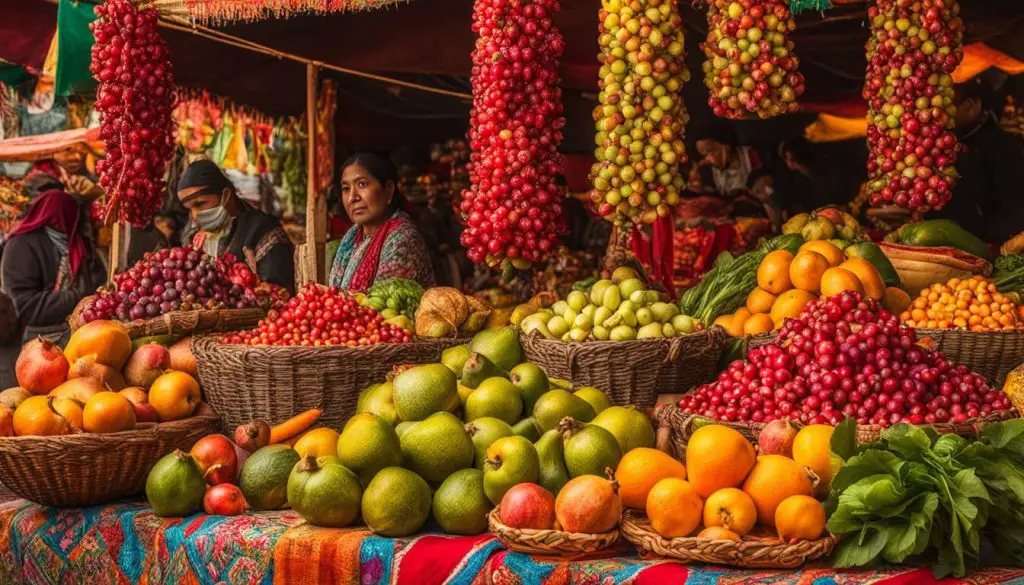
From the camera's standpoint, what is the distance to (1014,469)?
2139 millimetres

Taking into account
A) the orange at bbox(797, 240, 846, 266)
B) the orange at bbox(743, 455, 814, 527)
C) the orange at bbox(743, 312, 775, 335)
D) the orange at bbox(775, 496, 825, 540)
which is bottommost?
the orange at bbox(775, 496, 825, 540)

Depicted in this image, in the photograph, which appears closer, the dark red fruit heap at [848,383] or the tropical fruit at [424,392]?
the dark red fruit heap at [848,383]

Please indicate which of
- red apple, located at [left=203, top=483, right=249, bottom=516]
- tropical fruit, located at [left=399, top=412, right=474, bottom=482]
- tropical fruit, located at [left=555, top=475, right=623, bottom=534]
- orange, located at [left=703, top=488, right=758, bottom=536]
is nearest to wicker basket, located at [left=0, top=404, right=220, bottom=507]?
red apple, located at [left=203, top=483, right=249, bottom=516]

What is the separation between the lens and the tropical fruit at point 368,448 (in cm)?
248

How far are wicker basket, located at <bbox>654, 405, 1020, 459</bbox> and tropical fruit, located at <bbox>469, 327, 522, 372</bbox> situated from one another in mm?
523

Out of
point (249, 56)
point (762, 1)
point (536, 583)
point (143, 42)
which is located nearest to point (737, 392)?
point (536, 583)

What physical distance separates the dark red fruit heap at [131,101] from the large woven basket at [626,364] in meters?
1.81

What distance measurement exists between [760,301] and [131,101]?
2415mm

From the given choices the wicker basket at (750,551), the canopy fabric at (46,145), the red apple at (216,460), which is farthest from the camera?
the canopy fabric at (46,145)

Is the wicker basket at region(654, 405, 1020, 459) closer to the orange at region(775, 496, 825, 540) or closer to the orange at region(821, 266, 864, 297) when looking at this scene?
the orange at region(775, 496, 825, 540)

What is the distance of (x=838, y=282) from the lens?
11.2 feet

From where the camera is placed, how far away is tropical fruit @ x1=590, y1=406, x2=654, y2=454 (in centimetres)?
257

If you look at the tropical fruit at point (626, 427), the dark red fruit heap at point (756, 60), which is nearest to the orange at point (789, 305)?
the dark red fruit heap at point (756, 60)

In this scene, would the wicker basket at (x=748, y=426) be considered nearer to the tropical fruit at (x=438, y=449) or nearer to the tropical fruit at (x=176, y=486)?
the tropical fruit at (x=438, y=449)
